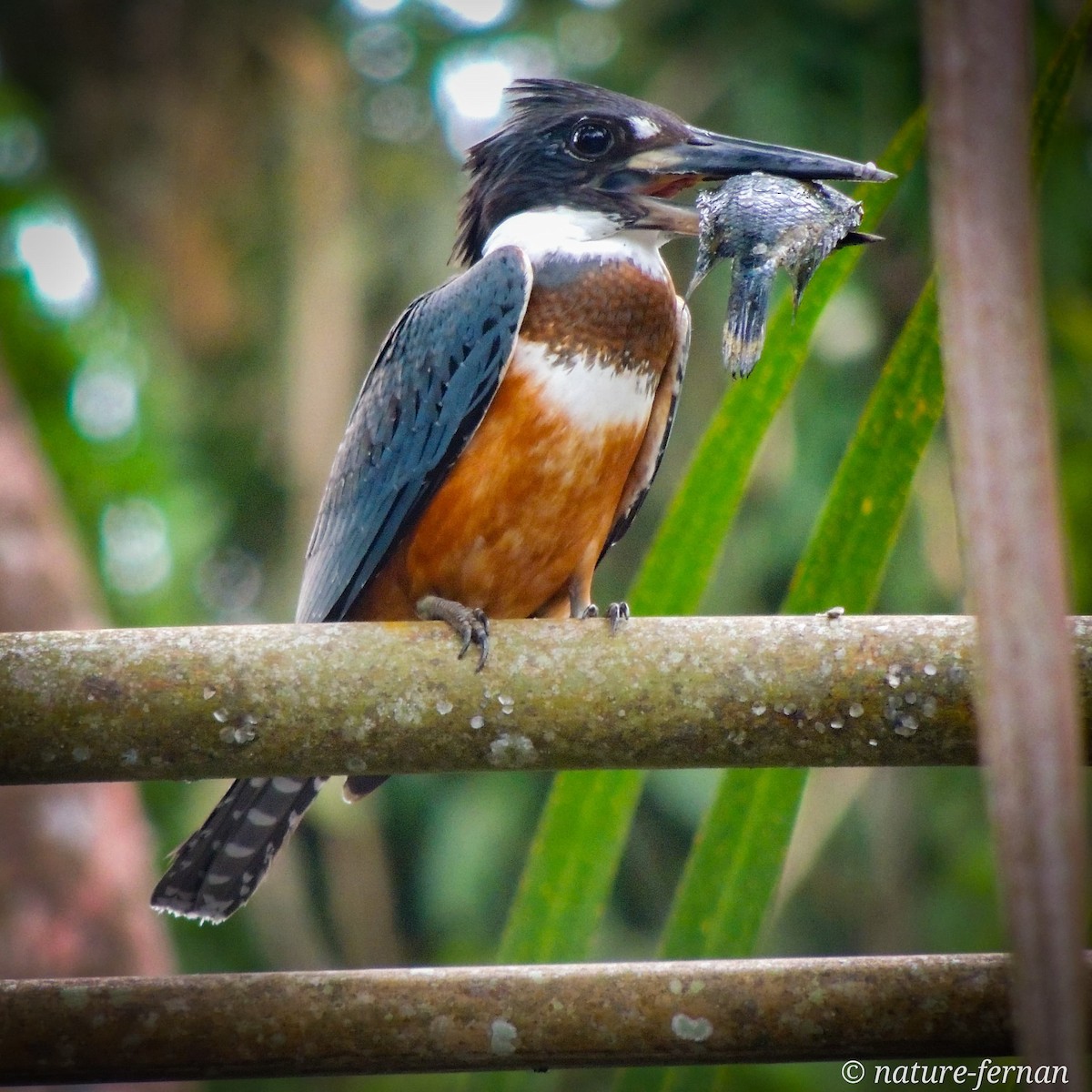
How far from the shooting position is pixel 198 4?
24.2 feet

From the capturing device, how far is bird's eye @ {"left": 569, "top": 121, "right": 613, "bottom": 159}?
274 centimetres

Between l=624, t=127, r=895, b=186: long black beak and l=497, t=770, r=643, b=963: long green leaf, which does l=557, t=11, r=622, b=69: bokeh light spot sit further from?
l=497, t=770, r=643, b=963: long green leaf

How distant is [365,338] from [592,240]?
162 inches

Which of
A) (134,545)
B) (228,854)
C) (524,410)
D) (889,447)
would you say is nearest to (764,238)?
(889,447)

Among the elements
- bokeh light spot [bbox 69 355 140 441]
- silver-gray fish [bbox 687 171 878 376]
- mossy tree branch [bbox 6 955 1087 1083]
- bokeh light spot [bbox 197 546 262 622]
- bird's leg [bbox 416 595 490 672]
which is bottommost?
bokeh light spot [bbox 197 546 262 622]

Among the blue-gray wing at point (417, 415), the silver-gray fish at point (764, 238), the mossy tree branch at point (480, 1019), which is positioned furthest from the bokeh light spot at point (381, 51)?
the mossy tree branch at point (480, 1019)

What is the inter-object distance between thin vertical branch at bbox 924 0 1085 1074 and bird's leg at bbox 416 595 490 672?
109 centimetres

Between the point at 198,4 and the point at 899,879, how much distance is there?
19.5 ft

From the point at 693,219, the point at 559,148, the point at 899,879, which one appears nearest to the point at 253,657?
the point at 693,219

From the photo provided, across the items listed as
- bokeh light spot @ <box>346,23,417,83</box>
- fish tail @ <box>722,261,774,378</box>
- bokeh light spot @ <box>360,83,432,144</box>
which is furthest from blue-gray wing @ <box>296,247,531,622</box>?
bokeh light spot @ <box>346,23,417,83</box>

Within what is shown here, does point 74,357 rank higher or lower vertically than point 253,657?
lower

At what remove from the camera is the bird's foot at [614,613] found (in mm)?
1637

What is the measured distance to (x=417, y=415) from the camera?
2713 millimetres

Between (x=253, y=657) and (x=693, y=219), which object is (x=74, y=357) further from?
(x=253, y=657)
